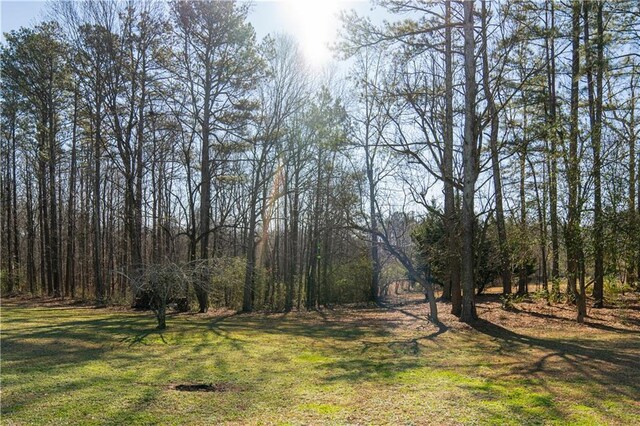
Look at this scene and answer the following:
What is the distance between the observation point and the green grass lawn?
15.9 ft

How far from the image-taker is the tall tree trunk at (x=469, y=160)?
39.4 ft

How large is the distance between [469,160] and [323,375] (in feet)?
24.6

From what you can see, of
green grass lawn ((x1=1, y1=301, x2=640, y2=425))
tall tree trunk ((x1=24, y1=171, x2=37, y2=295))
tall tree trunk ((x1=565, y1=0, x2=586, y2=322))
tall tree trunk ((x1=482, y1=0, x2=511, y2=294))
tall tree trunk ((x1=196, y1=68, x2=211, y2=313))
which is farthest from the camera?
tall tree trunk ((x1=24, y1=171, x2=37, y2=295))

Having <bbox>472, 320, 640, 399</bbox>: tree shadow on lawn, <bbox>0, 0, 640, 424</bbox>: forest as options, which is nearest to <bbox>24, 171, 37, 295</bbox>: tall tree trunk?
<bbox>0, 0, 640, 424</bbox>: forest

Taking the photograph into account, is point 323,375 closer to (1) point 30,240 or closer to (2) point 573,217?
(2) point 573,217

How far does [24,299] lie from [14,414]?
73.2 feet

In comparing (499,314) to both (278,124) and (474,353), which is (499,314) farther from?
(278,124)

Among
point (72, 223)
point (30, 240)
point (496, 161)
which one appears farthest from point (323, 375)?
point (30, 240)

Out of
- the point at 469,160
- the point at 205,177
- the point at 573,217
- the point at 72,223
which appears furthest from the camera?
the point at 72,223

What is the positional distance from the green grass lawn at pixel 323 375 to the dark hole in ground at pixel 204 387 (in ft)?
0.29

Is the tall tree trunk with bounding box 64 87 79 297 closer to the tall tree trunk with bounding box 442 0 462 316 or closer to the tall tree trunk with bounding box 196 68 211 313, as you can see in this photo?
the tall tree trunk with bounding box 196 68 211 313

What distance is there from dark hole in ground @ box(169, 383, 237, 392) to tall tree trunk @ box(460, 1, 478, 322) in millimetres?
8163

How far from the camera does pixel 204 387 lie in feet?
19.7

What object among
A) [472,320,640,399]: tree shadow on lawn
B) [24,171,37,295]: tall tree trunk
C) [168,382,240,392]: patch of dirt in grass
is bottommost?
[472,320,640,399]: tree shadow on lawn
